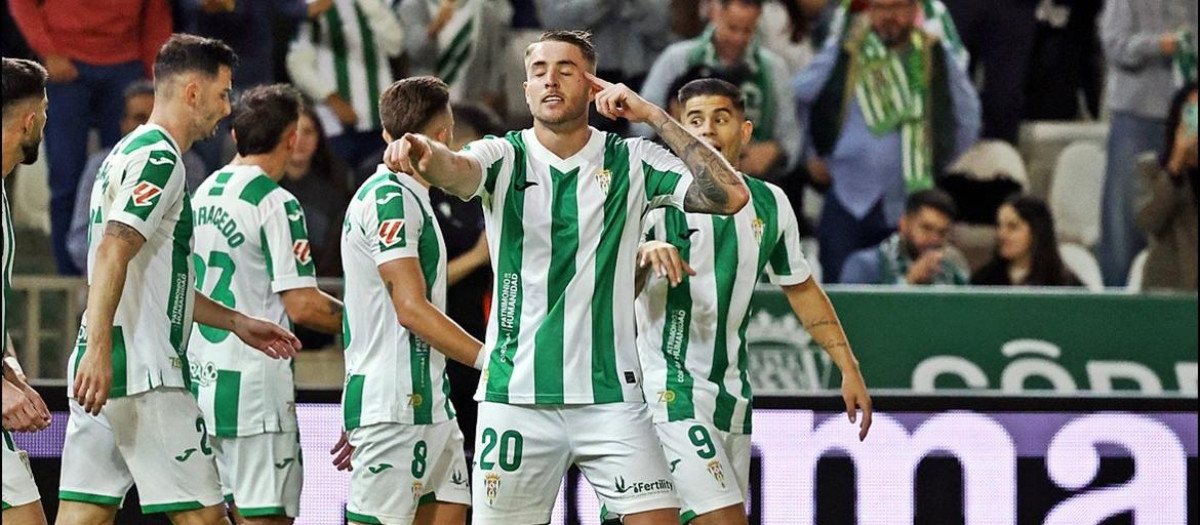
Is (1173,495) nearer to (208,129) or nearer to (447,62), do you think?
(208,129)

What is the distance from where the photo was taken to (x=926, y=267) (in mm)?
10320

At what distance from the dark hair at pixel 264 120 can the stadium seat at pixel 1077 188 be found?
588 cm

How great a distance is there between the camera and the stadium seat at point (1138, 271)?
421 inches

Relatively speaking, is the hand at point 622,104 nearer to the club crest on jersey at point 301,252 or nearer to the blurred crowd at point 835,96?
the club crest on jersey at point 301,252

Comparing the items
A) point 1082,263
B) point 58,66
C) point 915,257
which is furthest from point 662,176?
point 1082,263

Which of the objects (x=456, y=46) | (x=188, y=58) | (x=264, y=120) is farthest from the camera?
(x=456, y=46)

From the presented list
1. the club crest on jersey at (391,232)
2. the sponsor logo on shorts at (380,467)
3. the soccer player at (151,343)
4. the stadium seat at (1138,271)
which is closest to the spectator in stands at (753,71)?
the stadium seat at (1138,271)

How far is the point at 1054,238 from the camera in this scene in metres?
10.5

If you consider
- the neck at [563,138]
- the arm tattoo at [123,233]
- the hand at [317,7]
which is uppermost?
the hand at [317,7]

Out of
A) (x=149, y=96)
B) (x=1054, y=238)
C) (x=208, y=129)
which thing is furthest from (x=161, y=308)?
(x=1054, y=238)

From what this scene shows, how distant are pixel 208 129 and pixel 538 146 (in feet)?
4.27

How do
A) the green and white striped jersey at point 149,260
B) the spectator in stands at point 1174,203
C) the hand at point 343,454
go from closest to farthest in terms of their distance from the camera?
the green and white striped jersey at point 149,260
the hand at point 343,454
the spectator in stands at point 1174,203

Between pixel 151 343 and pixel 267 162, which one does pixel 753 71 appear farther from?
pixel 151 343

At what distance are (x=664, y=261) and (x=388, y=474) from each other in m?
1.25
